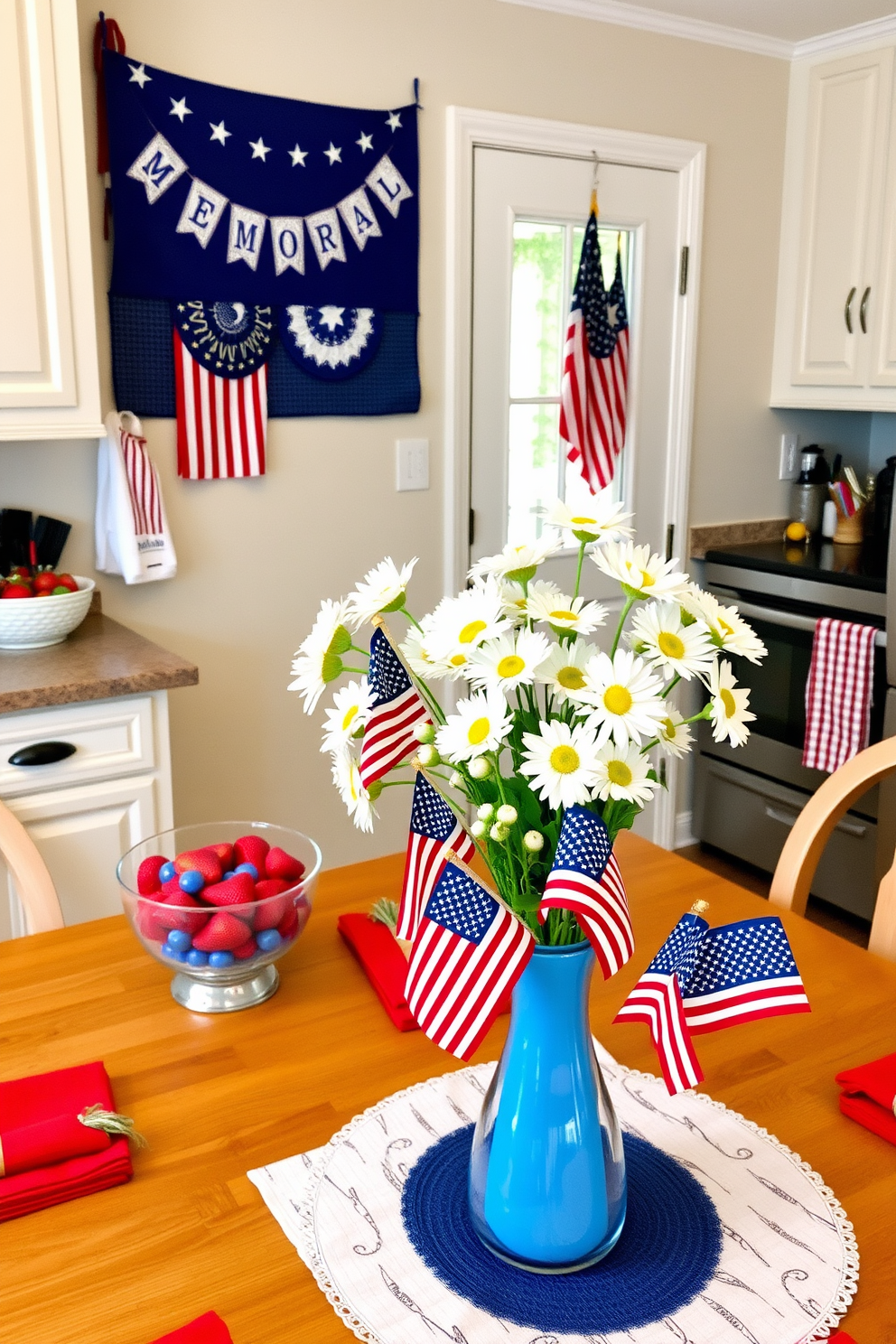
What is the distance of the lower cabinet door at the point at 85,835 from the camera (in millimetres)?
2113

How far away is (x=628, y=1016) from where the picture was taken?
858mm

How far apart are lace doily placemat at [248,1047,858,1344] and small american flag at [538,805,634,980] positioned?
275mm

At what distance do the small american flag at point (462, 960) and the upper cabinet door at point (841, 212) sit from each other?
9.82 feet

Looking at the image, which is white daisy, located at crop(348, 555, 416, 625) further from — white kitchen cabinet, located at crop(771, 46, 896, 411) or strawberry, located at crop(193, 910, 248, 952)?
white kitchen cabinet, located at crop(771, 46, 896, 411)

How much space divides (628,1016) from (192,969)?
1.65ft

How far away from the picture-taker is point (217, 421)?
2664 mm

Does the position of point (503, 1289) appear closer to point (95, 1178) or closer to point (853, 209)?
point (95, 1178)

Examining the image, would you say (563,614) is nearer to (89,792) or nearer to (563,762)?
(563,762)

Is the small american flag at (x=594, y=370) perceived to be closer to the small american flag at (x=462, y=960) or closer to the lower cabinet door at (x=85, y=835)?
the lower cabinet door at (x=85, y=835)

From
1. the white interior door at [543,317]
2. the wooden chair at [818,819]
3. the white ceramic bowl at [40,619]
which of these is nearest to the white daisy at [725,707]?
the wooden chair at [818,819]

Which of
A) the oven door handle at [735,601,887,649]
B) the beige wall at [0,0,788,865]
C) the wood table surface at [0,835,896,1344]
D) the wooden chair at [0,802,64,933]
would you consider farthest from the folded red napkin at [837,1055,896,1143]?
the oven door handle at [735,601,887,649]

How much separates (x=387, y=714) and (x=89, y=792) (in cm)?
143

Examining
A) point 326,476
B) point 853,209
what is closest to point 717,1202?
point 326,476

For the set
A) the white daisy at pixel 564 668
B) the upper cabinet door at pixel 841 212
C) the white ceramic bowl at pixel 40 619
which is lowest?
the white ceramic bowl at pixel 40 619
